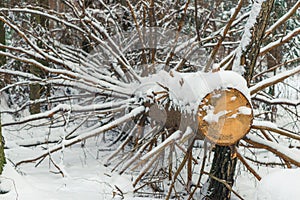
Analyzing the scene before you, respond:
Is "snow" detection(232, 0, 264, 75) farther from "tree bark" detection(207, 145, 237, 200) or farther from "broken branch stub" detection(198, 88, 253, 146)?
"tree bark" detection(207, 145, 237, 200)

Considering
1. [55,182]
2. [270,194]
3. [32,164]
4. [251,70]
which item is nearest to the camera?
[270,194]

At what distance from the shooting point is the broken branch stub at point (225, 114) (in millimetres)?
2713

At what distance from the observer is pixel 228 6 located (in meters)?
14.4

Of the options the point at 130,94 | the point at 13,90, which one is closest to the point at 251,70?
the point at 130,94

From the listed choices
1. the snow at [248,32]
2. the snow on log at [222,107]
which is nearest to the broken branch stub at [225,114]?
the snow on log at [222,107]

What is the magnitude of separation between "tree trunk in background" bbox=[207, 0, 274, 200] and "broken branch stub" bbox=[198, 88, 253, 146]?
37 centimetres

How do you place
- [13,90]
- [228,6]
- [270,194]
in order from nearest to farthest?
[270,194] → [13,90] → [228,6]

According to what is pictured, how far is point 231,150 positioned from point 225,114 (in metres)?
0.47

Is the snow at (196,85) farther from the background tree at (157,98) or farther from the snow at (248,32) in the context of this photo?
the snow at (248,32)

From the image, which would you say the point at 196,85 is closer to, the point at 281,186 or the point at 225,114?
the point at 225,114

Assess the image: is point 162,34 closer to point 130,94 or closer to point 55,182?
point 130,94

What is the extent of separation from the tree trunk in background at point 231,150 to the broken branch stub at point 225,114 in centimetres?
37

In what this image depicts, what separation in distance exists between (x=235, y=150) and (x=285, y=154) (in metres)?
0.50

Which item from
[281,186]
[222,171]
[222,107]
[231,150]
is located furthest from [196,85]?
[281,186]
